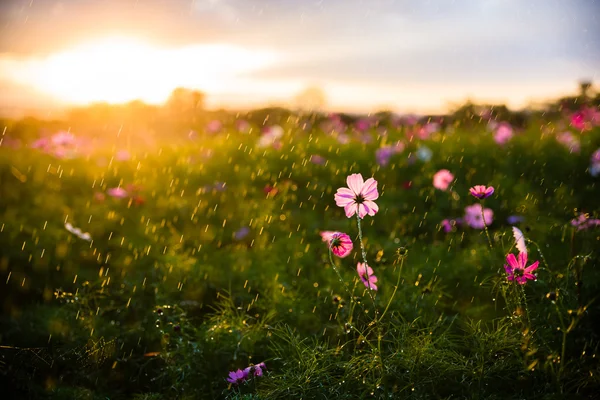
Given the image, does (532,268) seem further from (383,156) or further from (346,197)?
(383,156)

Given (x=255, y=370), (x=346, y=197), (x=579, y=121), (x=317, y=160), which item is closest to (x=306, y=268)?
(x=255, y=370)

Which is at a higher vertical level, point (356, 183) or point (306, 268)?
point (356, 183)

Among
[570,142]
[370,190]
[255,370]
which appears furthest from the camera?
[570,142]

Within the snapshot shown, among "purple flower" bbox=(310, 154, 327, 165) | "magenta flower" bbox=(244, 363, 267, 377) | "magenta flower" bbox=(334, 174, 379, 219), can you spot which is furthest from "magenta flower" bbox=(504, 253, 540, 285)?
"purple flower" bbox=(310, 154, 327, 165)

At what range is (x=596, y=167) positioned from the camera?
142 inches

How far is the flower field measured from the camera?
1.56m

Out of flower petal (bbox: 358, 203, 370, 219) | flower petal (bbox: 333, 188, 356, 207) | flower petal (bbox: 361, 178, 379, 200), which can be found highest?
flower petal (bbox: 361, 178, 379, 200)

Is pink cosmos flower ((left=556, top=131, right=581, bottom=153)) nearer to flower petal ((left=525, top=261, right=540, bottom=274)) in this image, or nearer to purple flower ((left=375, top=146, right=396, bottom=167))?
purple flower ((left=375, top=146, right=396, bottom=167))

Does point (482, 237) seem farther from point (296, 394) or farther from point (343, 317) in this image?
point (296, 394)

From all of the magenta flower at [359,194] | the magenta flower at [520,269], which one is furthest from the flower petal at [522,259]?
the magenta flower at [359,194]

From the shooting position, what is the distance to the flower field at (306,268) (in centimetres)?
156

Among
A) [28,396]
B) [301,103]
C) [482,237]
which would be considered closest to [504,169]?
[482,237]

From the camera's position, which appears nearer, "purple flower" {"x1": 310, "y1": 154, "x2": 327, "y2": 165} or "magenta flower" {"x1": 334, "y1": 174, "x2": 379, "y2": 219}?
"magenta flower" {"x1": 334, "y1": 174, "x2": 379, "y2": 219}

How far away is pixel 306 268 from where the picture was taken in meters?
2.64
